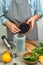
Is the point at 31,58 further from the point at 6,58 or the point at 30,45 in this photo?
the point at 30,45

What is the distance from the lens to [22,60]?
49.3 inches

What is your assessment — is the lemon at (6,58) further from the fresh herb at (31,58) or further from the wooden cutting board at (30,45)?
the wooden cutting board at (30,45)

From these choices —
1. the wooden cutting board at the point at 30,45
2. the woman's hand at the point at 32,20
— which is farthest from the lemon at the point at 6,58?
the woman's hand at the point at 32,20

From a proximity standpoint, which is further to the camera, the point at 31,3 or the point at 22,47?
the point at 31,3

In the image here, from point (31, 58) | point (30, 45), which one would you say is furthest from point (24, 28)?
point (31, 58)

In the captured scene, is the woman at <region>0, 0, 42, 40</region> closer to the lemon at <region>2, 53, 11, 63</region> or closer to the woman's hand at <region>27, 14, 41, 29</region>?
the woman's hand at <region>27, 14, 41, 29</region>

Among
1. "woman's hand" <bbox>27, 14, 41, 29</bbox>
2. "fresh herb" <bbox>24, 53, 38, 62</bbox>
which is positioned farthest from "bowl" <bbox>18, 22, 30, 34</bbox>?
"fresh herb" <bbox>24, 53, 38, 62</bbox>

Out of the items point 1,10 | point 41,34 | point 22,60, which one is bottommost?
point 41,34

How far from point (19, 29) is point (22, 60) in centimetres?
26

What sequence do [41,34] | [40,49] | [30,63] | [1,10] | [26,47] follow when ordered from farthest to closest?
[41,34] → [1,10] → [26,47] → [40,49] → [30,63]

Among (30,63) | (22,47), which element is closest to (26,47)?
(22,47)

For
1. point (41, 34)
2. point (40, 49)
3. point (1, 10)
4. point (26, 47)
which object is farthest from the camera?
point (41, 34)

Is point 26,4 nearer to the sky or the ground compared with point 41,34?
nearer to the sky

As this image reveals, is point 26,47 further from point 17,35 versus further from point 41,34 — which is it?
point 41,34
